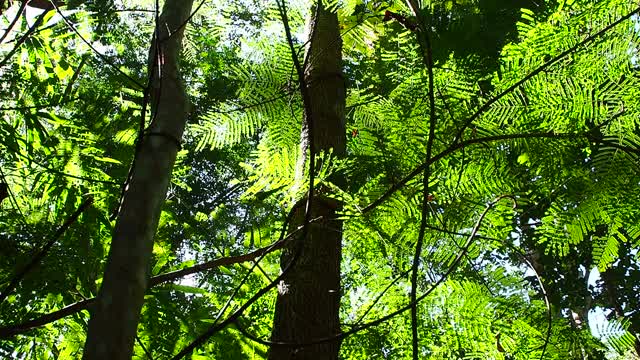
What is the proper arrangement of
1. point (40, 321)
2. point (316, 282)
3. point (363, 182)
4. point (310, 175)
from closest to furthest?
point (310, 175)
point (40, 321)
point (316, 282)
point (363, 182)

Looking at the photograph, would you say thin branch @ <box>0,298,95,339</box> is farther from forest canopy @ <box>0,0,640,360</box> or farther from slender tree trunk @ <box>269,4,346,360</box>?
slender tree trunk @ <box>269,4,346,360</box>

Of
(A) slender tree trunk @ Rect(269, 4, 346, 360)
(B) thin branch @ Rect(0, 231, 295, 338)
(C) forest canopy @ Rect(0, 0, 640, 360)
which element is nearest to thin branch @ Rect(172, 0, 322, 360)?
(C) forest canopy @ Rect(0, 0, 640, 360)

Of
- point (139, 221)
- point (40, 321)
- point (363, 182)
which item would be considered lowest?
point (40, 321)

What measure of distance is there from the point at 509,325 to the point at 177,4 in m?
1.44

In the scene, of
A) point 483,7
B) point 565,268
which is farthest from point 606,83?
point 565,268

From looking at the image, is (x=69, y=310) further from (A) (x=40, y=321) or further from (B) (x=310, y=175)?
(B) (x=310, y=175)

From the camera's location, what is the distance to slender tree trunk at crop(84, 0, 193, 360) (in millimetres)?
763

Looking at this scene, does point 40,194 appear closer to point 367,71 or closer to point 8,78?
point 8,78

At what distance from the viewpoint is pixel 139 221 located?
0.89 metres

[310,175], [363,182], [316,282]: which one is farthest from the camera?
[363,182]

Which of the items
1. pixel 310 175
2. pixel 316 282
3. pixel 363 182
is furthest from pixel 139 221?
pixel 363 182

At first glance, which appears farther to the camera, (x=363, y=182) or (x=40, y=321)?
(x=363, y=182)

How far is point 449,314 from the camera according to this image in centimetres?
217

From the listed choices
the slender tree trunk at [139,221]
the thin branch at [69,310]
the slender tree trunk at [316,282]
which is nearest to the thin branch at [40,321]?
the thin branch at [69,310]
